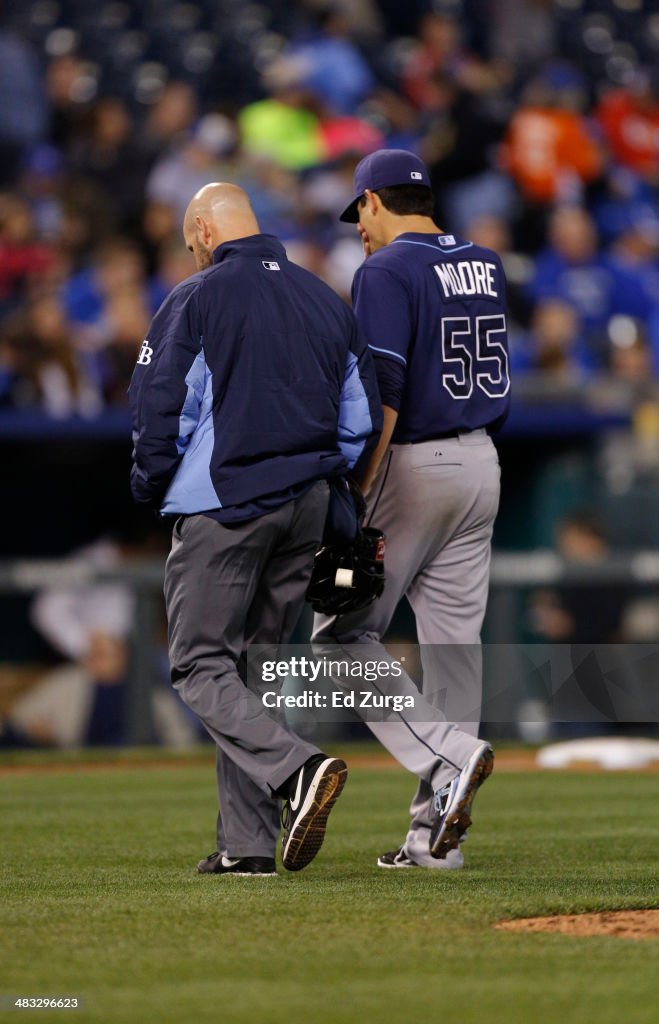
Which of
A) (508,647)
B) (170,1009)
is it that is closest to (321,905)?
A: (170,1009)

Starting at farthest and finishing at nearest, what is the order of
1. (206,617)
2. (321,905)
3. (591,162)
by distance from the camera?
(591,162) → (206,617) → (321,905)

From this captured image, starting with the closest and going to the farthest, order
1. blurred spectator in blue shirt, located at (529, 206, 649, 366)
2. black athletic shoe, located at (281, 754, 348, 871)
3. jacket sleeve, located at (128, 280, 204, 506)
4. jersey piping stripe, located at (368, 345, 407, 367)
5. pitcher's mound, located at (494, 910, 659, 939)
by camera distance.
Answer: pitcher's mound, located at (494, 910, 659, 939), black athletic shoe, located at (281, 754, 348, 871), jacket sleeve, located at (128, 280, 204, 506), jersey piping stripe, located at (368, 345, 407, 367), blurred spectator in blue shirt, located at (529, 206, 649, 366)

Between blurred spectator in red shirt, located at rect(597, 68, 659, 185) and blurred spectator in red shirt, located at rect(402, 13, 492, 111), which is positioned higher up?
blurred spectator in red shirt, located at rect(402, 13, 492, 111)

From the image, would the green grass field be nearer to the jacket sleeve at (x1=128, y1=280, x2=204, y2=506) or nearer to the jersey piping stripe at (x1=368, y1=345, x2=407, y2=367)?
the jacket sleeve at (x1=128, y1=280, x2=204, y2=506)

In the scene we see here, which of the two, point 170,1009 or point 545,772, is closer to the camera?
point 170,1009

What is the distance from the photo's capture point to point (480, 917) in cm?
413

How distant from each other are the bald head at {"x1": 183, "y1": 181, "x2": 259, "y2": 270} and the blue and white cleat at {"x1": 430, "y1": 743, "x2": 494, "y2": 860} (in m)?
1.59

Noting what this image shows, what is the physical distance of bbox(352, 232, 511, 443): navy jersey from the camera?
520 cm

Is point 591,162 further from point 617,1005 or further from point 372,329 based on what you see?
point 617,1005

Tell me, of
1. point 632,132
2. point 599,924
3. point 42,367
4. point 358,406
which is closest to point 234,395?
point 358,406

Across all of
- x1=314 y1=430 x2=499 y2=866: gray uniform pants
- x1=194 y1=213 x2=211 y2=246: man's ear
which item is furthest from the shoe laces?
x1=194 y1=213 x2=211 y2=246: man's ear

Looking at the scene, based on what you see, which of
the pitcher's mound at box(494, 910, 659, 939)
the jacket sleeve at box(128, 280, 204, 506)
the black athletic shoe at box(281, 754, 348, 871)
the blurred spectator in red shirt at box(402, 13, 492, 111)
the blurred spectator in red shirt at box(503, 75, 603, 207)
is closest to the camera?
the pitcher's mound at box(494, 910, 659, 939)

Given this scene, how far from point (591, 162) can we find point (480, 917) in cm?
1243

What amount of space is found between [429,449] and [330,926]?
5.69ft
